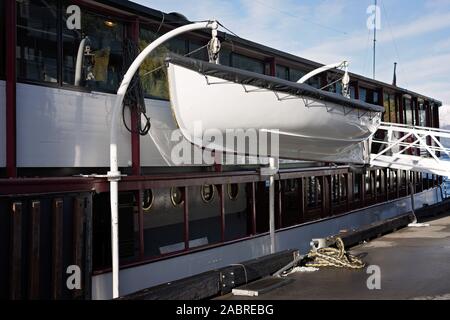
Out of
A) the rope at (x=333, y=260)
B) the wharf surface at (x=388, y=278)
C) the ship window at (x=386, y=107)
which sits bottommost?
the wharf surface at (x=388, y=278)

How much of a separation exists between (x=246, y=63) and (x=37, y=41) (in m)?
5.40

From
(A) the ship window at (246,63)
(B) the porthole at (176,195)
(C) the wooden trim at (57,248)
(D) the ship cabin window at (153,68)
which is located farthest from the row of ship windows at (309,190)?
(C) the wooden trim at (57,248)

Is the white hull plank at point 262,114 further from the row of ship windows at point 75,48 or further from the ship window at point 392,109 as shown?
the ship window at point 392,109

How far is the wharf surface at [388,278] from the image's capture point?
595cm

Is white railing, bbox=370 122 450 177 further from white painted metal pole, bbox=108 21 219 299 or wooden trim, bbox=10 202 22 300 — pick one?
wooden trim, bbox=10 202 22 300

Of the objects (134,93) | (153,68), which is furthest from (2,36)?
(153,68)

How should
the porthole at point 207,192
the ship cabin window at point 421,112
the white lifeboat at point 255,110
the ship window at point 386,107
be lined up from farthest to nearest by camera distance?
the ship cabin window at point 421,112 → the ship window at point 386,107 → the porthole at point 207,192 → the white lifeboat at point 255,110

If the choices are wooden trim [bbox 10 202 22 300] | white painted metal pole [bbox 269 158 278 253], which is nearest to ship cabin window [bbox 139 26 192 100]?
white painted metal pole [bbox 269 158 278 253]

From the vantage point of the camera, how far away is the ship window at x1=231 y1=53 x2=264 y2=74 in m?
10.9

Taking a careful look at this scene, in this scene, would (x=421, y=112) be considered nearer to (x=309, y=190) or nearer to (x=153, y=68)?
(x=309, y=190)

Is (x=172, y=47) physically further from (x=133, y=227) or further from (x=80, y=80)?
(x=133, y=227)

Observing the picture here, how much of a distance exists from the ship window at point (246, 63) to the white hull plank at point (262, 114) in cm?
261

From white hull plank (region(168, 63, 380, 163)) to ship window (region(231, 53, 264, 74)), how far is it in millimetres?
2609
